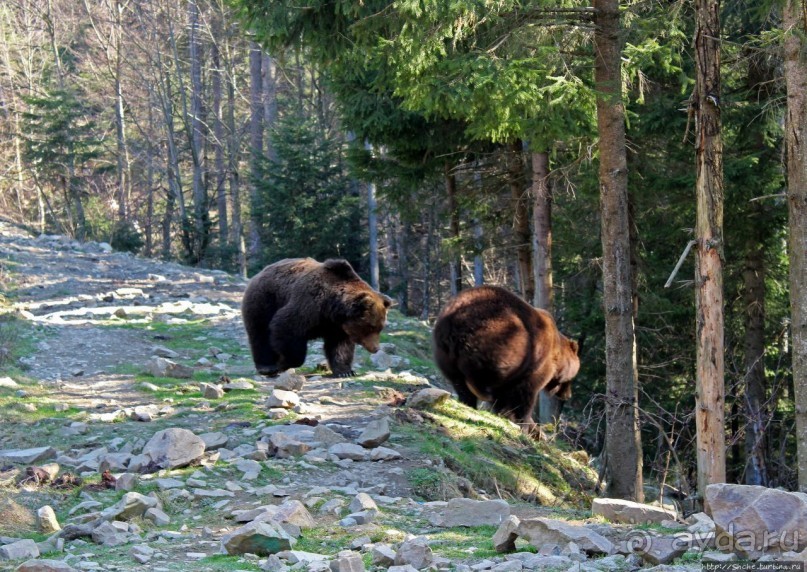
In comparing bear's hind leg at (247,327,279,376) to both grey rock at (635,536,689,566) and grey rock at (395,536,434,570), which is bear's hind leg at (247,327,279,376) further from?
grey rock at (635,536,689,566)

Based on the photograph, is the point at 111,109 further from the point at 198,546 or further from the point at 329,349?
the point at 198,546

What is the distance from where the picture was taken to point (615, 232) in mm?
9680

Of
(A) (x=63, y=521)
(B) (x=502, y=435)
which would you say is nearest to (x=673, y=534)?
(A) (x=63, y=521)

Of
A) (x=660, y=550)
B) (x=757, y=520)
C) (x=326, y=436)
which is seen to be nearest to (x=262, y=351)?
(x=326, y=436)

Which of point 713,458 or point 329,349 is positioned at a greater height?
point 329,349

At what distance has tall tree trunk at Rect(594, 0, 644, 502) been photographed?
9.63m

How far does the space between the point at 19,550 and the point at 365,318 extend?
270 inches

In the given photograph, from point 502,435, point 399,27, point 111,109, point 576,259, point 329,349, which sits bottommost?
point 502,435

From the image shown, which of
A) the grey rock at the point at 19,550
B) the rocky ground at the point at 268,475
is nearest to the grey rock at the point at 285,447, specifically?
the rocky ground at the point at 268,475

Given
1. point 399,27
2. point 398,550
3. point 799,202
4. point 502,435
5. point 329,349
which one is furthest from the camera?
point 329,349

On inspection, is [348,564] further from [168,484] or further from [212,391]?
[212,391]

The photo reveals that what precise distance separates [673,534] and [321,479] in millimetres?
3229

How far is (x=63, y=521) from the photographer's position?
6531 mm

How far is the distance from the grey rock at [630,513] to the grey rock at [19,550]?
3953 mm
